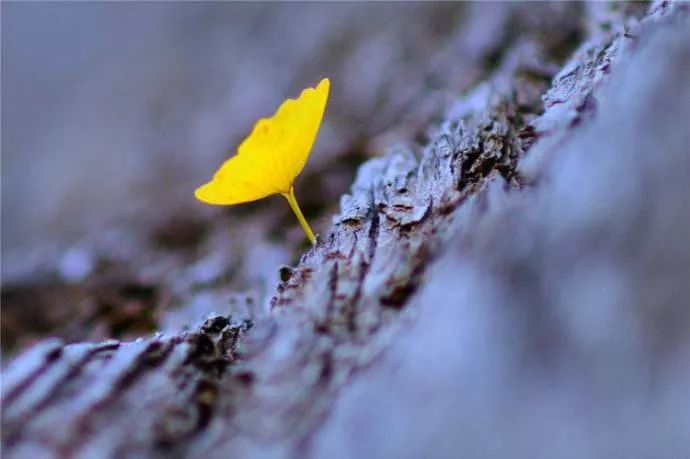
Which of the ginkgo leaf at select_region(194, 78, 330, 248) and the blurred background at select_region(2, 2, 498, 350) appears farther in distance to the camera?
the blurred background at select_region(2, 2, 498, 350)

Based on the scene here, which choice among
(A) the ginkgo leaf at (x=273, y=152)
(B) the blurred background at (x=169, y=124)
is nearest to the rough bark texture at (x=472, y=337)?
(A) the ginkgo leaf at (x=273, y=152)

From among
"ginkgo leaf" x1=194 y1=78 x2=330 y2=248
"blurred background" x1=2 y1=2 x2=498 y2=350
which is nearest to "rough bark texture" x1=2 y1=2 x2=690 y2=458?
"ginkgo leaf" x1=194 y1=78 x2=330 y2=248

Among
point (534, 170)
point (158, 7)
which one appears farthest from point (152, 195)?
point (534, 170)

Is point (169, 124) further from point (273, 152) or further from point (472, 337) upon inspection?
point (472, 337)

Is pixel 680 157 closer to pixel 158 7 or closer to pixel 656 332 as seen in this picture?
pixel 656 332

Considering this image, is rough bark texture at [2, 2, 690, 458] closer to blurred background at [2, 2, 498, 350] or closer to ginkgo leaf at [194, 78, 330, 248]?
ginkgo leaf at [194, 78, 330, 248]

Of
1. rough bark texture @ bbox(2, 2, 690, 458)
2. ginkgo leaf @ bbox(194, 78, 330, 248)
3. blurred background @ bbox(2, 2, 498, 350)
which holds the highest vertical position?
blurred background @ bbox(2, 2, 498, 350)
